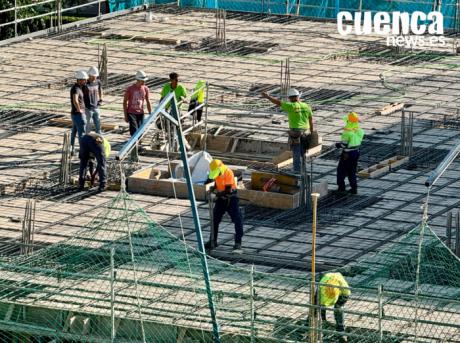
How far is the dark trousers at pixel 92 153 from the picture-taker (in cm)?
3466

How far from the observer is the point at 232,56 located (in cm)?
4769

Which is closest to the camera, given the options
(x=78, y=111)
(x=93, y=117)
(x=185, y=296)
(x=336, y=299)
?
(x=336, y=299)

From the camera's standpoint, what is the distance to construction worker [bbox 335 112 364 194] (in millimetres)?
34344

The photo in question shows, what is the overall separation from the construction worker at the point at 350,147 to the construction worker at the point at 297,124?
757 millimetres

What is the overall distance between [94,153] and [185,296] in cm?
787

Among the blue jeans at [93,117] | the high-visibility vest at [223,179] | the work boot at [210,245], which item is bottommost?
the work boot at [210,245]

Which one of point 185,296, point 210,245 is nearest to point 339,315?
point 185,296

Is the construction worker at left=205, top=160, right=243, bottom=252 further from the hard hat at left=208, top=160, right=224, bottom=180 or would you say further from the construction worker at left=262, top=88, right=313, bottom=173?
the construction worker at left=262, top=88, right=313, bottom=173

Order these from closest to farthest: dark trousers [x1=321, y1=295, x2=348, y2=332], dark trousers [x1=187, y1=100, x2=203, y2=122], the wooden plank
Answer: dark trousers [x1=321, y1=295, x2=348, y2=332]
dark trousers [x1=187, y1=100, x2=203, y2=122]
the wooden plank

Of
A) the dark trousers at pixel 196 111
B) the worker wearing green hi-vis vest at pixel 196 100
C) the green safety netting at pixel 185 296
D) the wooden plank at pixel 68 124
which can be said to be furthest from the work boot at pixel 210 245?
the wooden plank at pixel 68 124

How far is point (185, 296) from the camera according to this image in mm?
27469

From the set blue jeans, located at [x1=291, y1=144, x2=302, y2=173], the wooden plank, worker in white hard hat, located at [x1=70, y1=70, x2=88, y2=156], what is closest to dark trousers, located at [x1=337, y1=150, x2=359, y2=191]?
blue jeans, located at [x1=291, y1=144, x2=302, y2=173]

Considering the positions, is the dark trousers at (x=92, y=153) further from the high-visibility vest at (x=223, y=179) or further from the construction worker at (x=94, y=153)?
the high-visibility vest at (x=223, y=179)

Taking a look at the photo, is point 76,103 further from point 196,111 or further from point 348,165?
point 348,165
